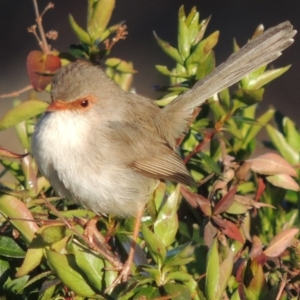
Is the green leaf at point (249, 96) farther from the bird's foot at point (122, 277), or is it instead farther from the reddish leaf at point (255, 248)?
the bird's foot at point (122, 277)

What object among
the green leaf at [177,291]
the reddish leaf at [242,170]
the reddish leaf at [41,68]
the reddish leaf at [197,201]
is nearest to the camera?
the green leaf at [177,291]

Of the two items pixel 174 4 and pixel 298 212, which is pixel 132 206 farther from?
pixel 174 4

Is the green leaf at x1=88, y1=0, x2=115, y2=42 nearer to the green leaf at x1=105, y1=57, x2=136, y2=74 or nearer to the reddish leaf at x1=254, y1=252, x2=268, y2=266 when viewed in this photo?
the green leaf at x1=105, y1=57, x2=136, y2=74

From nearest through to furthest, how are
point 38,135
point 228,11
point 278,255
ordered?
point 278,255
point 38,135
point 228,11

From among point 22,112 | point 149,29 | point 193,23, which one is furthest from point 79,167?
point 149,29

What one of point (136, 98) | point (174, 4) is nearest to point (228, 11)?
point (174, 4)

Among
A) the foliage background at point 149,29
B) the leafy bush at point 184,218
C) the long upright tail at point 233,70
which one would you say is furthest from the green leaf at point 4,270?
the foliage background at point 149,29

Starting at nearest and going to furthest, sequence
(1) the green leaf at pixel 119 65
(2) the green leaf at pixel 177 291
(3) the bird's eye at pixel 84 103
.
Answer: (2) the green leaf at pixel 177 291, (1) the green leaf at pixel 119 65, (3) the bird's eye at pixel 84 103
